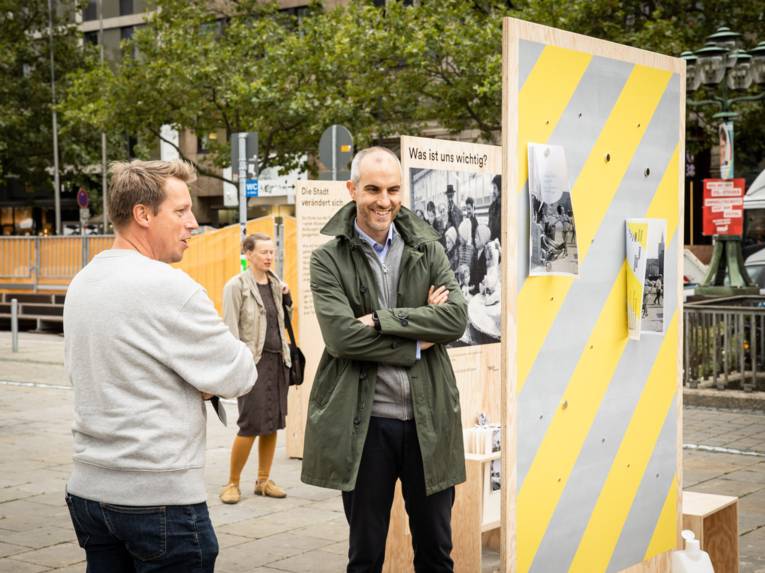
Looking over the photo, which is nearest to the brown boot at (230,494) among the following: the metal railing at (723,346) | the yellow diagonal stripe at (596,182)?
the yellow diagonal stripe at (596,182)

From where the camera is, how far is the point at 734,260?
14617 mm

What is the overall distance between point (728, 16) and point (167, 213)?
20993 millimetres

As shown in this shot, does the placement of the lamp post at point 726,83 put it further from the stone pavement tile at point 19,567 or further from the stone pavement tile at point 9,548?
the stone pavement tile at point 19,567

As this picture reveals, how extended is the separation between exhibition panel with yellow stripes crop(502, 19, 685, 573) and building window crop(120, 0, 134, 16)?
47573 mm

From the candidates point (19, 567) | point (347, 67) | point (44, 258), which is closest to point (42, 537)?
point (19, 567)

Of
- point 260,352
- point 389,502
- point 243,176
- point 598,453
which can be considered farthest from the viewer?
point 243,176

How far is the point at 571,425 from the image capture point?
392 centimetres

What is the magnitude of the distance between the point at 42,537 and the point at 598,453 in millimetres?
3858

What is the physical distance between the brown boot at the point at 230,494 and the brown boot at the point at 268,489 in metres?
0.19

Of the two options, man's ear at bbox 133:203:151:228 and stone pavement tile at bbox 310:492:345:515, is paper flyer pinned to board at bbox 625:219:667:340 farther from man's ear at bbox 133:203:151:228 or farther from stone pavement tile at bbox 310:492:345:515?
stone pavement tile at bbox 310:492:345:515

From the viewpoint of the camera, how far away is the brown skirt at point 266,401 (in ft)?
24.5

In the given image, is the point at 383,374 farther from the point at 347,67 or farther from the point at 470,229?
the point at 347,67

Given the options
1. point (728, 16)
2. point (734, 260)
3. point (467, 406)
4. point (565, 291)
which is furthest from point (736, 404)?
point (728, 16)

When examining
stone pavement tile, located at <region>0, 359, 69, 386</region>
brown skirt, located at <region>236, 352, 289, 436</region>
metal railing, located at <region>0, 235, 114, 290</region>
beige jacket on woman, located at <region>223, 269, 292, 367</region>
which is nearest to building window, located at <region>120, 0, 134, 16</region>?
metal railing, located at <region>0, 235, 114, 290</region>
